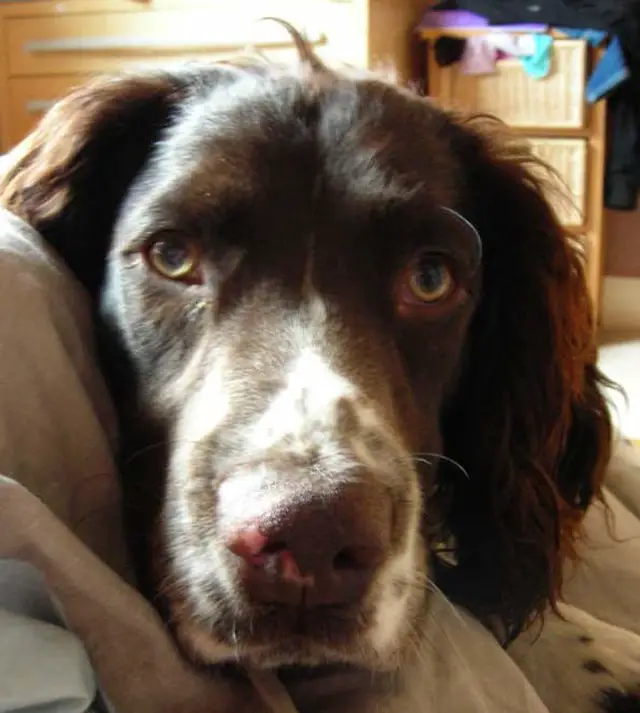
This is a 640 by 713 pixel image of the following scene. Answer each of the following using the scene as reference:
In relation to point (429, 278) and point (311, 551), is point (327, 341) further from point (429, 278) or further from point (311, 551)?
point (311, 551)

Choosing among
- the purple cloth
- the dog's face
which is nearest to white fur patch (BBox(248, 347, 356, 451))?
the dog's face

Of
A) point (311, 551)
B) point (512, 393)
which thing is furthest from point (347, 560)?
point (512, 393)

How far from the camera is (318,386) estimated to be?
121 cm

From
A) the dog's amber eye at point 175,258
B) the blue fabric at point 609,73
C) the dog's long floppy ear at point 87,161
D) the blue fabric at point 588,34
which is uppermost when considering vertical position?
the dog's long floppy ear at point 87,161

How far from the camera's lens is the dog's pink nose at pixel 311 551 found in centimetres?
95

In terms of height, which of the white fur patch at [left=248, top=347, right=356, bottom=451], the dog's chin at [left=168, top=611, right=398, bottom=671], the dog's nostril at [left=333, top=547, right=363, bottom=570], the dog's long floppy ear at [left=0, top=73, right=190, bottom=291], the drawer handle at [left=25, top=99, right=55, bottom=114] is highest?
the dog's long floppy ear at [left=0, top=73, right=190, bottom=291]

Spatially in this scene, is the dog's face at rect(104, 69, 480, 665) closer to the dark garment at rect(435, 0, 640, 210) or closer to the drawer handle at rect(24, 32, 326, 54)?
the drawer handle at rect(24, 32, 326, 54)

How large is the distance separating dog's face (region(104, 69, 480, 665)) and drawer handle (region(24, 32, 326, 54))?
3399 mm

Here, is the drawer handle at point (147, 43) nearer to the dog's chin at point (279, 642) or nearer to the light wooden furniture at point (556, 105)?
the light wooden furniture at point (556, 105)

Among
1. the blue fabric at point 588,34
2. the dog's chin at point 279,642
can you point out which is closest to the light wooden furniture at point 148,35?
the blue fabric at point 588,34

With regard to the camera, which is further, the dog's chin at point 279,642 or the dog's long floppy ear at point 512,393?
the dog's long floppy ear at point 512,393

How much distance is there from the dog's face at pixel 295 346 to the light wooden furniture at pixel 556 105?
4.07 metres

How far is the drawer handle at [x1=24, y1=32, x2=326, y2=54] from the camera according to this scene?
16.0ft

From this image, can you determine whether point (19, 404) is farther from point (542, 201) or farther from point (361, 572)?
point (542, 201)
